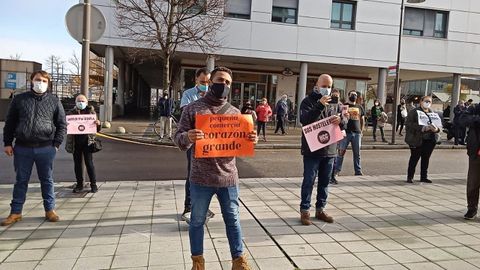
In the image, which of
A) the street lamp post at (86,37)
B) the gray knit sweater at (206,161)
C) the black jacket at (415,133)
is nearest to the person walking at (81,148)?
the street lamp post at (86,37)

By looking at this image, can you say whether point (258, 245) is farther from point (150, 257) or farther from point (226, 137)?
point (226, 137)

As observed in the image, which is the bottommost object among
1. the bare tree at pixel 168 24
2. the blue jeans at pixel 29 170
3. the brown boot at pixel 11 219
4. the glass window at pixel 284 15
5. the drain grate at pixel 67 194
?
the drain grate at pixel 67 194

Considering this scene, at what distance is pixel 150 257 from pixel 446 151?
598 inches

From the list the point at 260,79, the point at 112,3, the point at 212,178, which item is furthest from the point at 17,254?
the point at 260,79

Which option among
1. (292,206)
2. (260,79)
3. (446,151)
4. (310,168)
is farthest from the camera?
(260,79)

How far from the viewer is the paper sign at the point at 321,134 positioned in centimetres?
530

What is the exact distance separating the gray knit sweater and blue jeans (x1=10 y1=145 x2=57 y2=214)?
2.53 m

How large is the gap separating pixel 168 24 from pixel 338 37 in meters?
11.2

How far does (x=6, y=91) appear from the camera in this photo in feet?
86.9

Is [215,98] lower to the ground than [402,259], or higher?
higher

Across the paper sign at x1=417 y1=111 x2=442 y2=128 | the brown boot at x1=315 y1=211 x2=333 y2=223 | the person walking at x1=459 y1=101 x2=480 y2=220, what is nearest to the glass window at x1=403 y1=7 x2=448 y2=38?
the paper sign at x1=417 y1=111 x2=442 y2=128

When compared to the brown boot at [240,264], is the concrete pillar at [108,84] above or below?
above

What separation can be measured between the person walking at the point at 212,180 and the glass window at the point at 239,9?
19801mm

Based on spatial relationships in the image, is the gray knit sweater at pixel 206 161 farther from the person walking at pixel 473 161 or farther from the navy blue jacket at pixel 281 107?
the navy blue jacket at pixel 281 107
